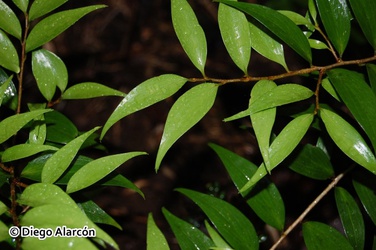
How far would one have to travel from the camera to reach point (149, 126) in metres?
1.92

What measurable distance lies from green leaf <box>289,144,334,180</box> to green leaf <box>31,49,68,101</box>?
461mm

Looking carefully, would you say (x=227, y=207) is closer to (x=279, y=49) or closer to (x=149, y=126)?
(x=279, y=49)

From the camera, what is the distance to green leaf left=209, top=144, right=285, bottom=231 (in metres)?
0.92

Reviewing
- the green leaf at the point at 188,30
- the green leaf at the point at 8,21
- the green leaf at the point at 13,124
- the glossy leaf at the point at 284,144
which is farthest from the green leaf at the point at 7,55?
the glossy leaf at the point at 284,144

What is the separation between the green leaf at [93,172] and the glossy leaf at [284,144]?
0.19 m

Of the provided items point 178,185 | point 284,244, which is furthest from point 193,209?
point 284,244

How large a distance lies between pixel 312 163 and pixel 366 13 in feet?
1.04

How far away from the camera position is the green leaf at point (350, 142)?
0.71 meters

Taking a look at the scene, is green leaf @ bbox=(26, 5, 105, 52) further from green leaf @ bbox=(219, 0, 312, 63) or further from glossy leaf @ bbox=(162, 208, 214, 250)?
glossy leaf @ bbox=(162, 208, 214, 250)

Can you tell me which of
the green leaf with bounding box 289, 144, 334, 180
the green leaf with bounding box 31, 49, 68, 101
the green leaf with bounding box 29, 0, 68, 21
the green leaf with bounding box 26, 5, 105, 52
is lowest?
the green leaf with bounding box 289, 144, 334, 180

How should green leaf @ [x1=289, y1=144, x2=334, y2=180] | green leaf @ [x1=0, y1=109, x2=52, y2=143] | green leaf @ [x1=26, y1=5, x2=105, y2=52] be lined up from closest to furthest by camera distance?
1. green leaf @ [x1=0, y1=109, x2=52, y2=143]
2. green leaf @ [x1=26, y1=5, x2=105, y2=52]
3. green leaf @ [x1=289, y1=144, x2=334, y2=180]

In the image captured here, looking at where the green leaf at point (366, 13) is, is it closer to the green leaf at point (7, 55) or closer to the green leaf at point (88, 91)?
the green leaf at point (88, 91)

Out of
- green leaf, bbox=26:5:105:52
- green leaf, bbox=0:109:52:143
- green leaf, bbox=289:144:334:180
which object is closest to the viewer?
green leaf, bbox=0:109:52:143

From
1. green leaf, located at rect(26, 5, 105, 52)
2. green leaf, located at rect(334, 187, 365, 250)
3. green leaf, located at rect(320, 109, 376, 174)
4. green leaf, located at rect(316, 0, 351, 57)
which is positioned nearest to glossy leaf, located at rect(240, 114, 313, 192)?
green leaf, located at rect(320, 109, 376, 174)
